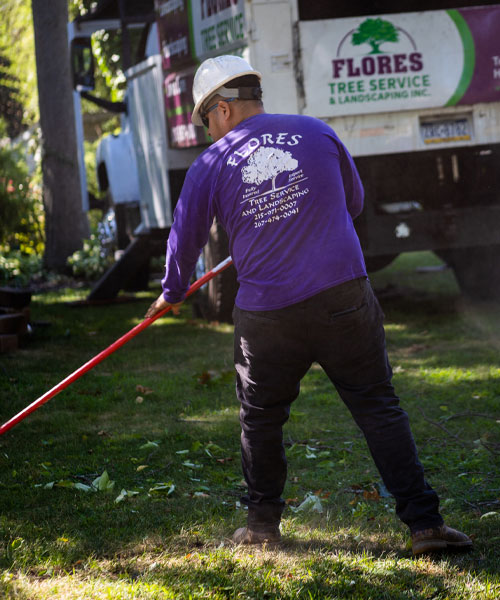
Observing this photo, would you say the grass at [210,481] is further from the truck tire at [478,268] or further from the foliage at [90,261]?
the foliage at [90,261]

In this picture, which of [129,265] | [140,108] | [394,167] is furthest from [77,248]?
[394,167]

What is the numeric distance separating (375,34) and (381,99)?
1.66ft

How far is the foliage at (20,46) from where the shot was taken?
23031 millimetres

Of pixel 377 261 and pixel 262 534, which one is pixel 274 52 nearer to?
pixel 377 261

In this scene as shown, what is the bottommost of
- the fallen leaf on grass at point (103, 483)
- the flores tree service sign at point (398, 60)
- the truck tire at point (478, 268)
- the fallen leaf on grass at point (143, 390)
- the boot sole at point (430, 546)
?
the boot sole at point (430, 546)

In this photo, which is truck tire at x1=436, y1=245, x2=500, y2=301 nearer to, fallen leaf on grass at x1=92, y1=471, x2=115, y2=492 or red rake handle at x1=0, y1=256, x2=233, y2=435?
red rake handle at x1=0, y1=256, x2=233, y2=435

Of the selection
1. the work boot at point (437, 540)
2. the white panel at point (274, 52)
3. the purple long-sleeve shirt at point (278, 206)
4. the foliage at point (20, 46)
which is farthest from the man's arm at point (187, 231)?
the foliage at point (20, 46)

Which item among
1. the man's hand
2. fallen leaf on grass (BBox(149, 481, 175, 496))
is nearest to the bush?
fallen leaf on grass (BBox(149, 481, 175, 496))

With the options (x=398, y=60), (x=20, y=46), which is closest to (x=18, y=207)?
(x=398, y=60)

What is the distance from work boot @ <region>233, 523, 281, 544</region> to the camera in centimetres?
334

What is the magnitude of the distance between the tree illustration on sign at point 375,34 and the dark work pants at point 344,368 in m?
4.01

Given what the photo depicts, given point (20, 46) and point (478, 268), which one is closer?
point (478, 268)

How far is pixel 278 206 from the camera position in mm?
3102

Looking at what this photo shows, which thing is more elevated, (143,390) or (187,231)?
(187,231)
